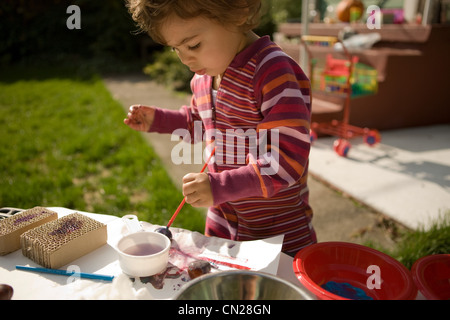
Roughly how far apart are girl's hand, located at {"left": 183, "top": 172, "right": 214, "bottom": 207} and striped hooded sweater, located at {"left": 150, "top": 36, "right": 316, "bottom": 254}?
1 cm

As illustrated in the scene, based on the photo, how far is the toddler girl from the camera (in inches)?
37.8

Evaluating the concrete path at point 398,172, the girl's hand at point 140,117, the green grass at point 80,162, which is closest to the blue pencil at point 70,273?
the girl's hand at point 140,117

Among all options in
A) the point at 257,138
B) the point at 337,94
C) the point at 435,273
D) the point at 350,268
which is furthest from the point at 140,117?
the point at 337,94

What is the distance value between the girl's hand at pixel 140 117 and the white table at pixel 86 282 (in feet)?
1.75

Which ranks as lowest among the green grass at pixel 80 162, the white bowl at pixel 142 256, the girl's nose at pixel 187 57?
the green grass at pixel 80 162

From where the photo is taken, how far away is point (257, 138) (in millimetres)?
1119

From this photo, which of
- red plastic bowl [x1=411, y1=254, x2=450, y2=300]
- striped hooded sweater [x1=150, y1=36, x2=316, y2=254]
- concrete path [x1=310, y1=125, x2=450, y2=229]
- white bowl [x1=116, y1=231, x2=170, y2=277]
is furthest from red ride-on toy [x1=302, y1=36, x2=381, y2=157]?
white bowl [x1=116, y1=231, x2=170, y2=277]

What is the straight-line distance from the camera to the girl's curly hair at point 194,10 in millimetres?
988

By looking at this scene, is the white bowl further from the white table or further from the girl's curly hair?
the girl's curly hair

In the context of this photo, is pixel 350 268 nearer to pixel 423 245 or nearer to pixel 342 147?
pixel 423 245

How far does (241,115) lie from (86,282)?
24.2 inches

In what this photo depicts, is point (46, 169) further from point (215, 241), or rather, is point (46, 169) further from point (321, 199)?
point (215, 241)

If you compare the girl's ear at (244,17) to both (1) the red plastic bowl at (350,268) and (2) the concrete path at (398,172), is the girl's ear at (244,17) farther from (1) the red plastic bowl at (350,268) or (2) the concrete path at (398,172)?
(2) the concrete path at (398,172)
